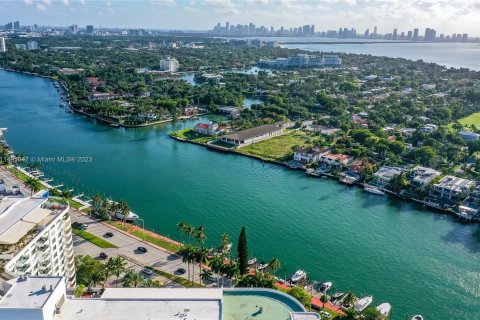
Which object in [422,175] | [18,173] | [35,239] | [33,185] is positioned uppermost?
[35,239]

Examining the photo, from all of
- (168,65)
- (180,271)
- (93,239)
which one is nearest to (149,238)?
(93,239)

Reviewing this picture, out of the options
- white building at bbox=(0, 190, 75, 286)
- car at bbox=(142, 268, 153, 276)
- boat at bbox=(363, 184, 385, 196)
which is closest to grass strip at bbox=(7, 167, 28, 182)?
white building at bbox=(0, 190, 75, 286)

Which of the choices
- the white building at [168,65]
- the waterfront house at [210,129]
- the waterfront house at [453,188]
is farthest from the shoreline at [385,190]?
the white building at [168,65]

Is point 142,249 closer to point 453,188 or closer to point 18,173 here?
point 18,173

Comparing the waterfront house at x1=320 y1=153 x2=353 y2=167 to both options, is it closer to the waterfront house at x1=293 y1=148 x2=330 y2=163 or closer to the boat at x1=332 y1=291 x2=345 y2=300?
the waterfront house at x1=293 y1=148 x2=330 y2=163

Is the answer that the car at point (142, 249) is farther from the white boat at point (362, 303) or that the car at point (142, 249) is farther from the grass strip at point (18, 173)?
the grass strip at point (18, 173)

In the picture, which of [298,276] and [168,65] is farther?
[168,65]
